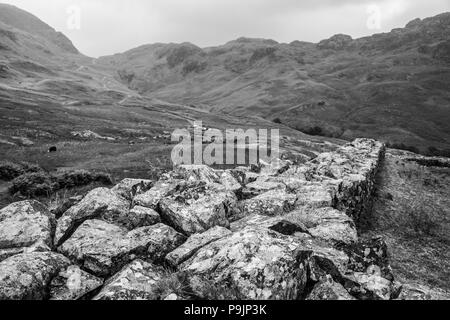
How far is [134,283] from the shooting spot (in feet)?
35.0

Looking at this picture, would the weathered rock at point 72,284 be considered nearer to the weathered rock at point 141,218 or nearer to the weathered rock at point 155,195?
the weathered rock at point 141,218

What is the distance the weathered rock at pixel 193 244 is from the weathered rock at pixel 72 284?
2.28m

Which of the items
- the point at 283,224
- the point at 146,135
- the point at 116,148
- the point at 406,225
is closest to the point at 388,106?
the point at 146,135

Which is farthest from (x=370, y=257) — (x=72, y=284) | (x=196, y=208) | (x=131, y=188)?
(x=131, y=188)

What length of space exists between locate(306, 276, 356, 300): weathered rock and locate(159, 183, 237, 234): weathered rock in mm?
5162

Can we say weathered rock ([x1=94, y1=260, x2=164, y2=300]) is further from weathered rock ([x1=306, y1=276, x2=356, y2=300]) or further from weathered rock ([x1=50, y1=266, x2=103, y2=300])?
weathered rock ([x1=306, y1=276, x2=356, y2=300])

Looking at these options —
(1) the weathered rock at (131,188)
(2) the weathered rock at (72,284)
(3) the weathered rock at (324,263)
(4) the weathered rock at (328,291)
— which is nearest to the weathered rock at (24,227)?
(2) the weathered rock at (72,284)

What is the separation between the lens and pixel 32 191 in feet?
100

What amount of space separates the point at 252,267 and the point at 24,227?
8.33 m

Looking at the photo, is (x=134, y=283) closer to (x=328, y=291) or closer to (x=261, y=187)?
(x=328, y=291)

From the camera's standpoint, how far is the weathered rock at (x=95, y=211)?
46.3 feet

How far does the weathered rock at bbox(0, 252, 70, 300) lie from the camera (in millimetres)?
9859

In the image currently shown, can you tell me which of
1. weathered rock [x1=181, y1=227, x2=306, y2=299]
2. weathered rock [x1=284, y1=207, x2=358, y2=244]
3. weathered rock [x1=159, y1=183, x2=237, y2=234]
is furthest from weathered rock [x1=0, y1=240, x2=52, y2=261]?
weathered rock [x1=284, y1=207, x2=358, y2=244]

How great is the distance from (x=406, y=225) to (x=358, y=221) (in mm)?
4665
